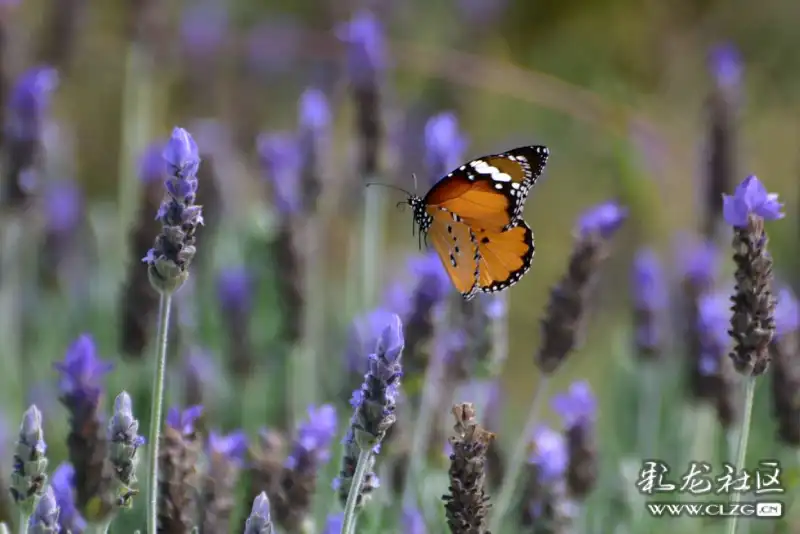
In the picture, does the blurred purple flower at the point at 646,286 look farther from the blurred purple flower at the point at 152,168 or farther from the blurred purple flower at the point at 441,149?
the blurred purple flower at the point at 152,168

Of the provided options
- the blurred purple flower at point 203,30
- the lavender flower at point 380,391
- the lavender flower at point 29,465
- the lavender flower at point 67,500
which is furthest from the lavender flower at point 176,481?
the blurred purple flower at point 203,30

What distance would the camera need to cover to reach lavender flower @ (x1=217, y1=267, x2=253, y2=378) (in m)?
2.64

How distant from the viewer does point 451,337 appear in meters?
2.36

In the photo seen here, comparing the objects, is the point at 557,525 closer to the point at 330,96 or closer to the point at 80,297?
the point at 80,297

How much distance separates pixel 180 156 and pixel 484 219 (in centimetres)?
81

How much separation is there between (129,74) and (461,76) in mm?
1220

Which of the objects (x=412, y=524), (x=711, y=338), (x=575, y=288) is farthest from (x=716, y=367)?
(x=412, y=524)

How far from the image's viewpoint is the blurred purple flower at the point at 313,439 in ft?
5.15

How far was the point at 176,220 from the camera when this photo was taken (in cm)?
125

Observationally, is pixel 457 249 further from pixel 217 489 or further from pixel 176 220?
pixel 176 220

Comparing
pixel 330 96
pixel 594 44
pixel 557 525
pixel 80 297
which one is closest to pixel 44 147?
pixel 80 297

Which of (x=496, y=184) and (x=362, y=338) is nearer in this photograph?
(x=496, y=184)

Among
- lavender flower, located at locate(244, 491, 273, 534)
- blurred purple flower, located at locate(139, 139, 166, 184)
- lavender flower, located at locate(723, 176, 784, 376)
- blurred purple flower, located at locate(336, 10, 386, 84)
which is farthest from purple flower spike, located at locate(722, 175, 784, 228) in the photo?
blurred purple flower, located at locate(139, 139, 166, 184)

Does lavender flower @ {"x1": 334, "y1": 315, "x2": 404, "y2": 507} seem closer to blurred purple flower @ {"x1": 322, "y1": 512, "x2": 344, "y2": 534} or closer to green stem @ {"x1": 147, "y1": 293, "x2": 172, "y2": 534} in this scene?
green stem @ {"x1": 147, "y1": 293, "x2": 172, "y2": 534}
